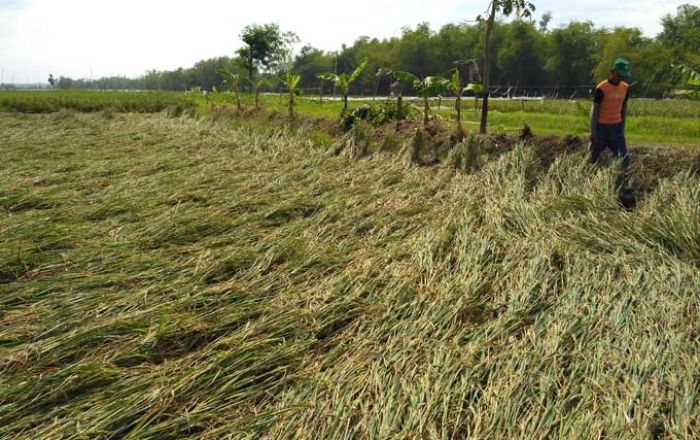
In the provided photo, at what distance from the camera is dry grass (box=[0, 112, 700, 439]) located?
79.7 inches

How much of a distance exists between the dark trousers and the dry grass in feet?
1.04

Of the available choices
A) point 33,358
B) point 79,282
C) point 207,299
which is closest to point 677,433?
point 207,299

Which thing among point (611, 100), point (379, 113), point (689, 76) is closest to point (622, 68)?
point (611, 100)

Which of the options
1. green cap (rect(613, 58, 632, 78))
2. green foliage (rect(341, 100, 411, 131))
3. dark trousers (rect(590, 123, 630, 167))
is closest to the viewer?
green cap (rect(613, 58, 632, 78))

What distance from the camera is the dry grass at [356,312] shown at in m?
2.02

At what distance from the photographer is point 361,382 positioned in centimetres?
223

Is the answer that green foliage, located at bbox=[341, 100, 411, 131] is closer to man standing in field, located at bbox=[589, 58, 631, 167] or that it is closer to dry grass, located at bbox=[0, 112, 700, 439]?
dry grass, located at bbox=[0, 112, 700, 439]

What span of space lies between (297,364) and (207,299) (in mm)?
821

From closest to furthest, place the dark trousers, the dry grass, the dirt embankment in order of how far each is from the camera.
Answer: the dry grass < the dirt embankment < the dark trousers

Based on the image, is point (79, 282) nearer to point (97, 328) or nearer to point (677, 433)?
point (97, 328)

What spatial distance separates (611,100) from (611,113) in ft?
0.45

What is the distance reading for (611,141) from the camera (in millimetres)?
5250

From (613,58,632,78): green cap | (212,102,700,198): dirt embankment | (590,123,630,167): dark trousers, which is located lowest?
(212,102,700,198): dirt embankment

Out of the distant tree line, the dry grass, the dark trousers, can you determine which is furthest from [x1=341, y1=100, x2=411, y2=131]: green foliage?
the distant tree line
